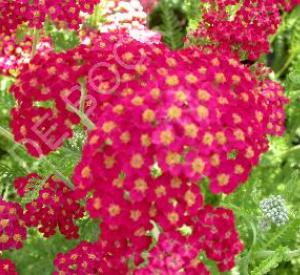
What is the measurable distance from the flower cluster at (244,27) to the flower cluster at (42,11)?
0.61 meters

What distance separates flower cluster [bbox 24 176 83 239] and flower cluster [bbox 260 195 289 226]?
83cm

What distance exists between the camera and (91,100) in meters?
2.27

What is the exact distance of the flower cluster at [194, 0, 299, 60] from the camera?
9.65 ft

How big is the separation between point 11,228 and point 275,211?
1179 mm

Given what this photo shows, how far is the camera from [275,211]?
103 inches

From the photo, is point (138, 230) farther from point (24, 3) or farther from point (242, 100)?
point (24, 3)

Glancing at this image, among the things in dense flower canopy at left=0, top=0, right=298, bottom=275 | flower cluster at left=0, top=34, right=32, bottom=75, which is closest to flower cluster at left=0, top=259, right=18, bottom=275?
dense flower canopy at left=0, top=0, right=298, bottom=275

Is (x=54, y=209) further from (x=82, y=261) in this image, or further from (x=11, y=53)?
(x=11, y=53)

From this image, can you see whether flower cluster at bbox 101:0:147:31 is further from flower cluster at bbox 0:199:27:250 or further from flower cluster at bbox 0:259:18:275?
flower cluster at bbox 0:259:18:275

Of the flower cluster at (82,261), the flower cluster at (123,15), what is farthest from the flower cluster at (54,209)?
the flower cluster at (123,15)

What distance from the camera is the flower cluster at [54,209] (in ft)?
8.77

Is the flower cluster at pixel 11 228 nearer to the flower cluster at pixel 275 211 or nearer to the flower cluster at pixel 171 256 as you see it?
the flower cluster at pixel 171 256

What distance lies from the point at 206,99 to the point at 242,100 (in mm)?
248

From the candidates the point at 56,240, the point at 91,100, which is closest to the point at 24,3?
the point at 91,100
